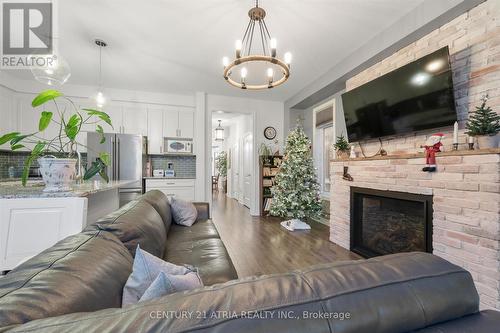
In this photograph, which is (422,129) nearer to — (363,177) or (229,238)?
(363,177)

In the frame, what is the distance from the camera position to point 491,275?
1.64m

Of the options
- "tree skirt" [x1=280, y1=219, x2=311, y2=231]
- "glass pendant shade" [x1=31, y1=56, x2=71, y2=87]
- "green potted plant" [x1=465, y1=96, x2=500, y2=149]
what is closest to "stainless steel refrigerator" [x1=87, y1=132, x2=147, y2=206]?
"glass pendant shade" [x1=31, y1=56, x2=71, y2=87]

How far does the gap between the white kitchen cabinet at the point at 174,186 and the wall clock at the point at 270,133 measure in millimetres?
1982

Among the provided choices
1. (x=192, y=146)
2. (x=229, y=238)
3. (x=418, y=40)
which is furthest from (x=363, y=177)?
(x=192, y=146)

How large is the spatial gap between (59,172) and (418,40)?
368cm

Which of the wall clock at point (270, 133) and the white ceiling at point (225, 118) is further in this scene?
the white ceiling at point (225, 118)

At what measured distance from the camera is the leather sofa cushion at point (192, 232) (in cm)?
213

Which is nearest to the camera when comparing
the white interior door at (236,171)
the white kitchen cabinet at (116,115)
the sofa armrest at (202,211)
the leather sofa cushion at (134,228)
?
the leather sofa cushion at (134,228)

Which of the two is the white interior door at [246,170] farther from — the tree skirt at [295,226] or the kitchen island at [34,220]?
the kitchen island at [34,220]

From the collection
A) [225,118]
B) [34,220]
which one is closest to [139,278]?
[34,220]

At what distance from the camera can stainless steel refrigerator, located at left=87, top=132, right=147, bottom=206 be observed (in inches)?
162

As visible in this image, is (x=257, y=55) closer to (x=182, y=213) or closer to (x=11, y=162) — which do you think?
(x=182, y=213)

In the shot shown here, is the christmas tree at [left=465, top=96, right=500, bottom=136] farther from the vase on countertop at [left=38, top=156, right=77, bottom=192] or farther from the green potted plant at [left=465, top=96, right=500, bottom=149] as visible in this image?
the vase on countertop at [left=38, top=156, right=77, bottom=192]

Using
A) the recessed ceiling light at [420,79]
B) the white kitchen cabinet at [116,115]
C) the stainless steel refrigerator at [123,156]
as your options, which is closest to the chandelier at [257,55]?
the recessed ceiling light at [420,79]
